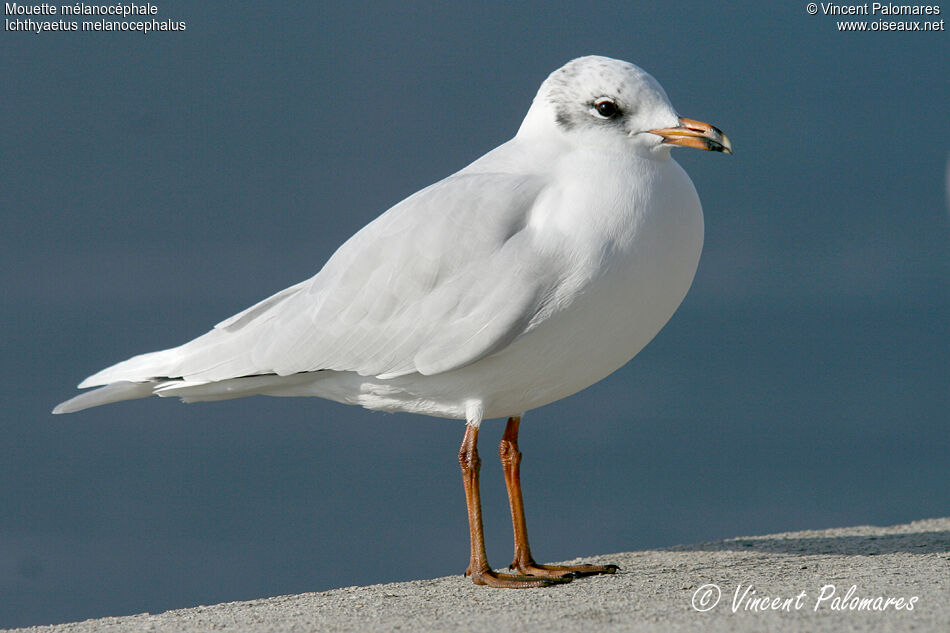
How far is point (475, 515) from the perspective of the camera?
5789mm

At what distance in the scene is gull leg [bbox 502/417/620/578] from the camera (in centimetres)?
595

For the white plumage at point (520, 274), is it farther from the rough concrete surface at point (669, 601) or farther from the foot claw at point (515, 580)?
the rough concrete surface at point (669, 601)

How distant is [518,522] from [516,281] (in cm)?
152

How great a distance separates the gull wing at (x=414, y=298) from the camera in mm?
5258

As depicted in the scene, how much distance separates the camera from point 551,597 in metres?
5.26

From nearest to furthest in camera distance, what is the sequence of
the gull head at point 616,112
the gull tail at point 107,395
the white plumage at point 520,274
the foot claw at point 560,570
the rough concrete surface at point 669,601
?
1. the rough concrete surface at point 669,601
2. the white plumage at point 520,274
3. the gull head at point 616,112
4. the foot claw at point 560,570
5. the gull tail at point 107,395

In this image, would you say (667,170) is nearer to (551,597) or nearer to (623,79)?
(623,79)

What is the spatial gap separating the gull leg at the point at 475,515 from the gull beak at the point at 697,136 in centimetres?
167

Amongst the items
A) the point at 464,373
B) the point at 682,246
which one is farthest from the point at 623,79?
the point at 464,373

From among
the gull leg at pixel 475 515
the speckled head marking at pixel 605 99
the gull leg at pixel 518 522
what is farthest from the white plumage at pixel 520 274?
the gull leg at pixel 518 522

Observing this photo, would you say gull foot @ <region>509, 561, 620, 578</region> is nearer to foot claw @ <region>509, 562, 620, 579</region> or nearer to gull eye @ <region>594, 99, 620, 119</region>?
foot claw @ <region>509, 562, 620, 579</region>

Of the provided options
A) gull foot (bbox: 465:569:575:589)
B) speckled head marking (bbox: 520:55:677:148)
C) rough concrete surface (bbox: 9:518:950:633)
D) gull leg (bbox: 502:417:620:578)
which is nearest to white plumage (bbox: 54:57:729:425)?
speckled head marking (bbox: 520:55:677:148)

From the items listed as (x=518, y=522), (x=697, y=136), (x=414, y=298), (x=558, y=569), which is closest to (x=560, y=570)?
(x=558, y=569)

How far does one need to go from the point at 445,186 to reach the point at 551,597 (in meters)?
1.97
